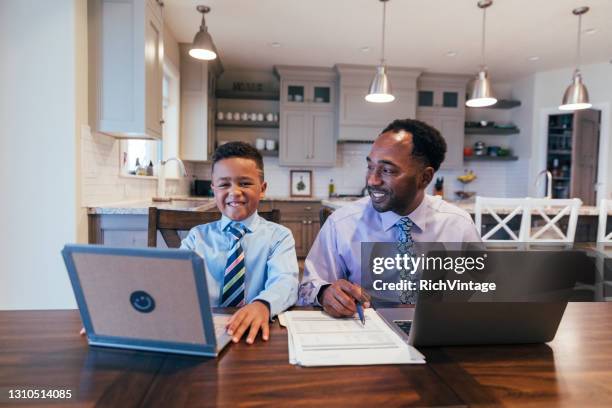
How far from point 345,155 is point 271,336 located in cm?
480

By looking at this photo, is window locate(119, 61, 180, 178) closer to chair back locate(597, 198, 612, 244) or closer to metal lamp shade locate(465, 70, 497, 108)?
metal lamp shade locate(465, 70, 497, 108)

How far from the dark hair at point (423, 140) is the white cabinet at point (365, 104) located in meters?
3.72

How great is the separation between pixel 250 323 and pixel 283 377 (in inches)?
7.7

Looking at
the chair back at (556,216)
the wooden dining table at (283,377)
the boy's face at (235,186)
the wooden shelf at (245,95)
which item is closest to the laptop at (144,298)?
the wooden dining table at (283,377)

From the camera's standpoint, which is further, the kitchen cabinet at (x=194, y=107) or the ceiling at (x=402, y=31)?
the kitchen cabinet at (x=194, y=107)

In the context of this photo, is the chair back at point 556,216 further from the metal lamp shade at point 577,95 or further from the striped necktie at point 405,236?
the striped necktie at point 405,236

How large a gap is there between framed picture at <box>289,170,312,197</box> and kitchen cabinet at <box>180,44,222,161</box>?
4.23ft

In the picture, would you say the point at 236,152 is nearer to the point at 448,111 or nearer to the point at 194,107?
the point at 194,107

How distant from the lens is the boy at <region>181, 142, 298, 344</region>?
107 centimetres

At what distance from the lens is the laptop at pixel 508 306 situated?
0.66 meters

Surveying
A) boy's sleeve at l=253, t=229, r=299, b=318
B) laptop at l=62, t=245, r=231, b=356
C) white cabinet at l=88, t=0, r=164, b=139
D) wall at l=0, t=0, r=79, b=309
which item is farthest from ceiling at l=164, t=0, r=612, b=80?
laptop at l=62, t=245, r=231, b=356

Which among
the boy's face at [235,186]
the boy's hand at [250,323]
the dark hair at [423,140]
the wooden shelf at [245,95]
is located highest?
the wooden shelf at [245,95]

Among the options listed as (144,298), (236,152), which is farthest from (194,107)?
(144,298)

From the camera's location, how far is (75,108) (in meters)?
2.15
